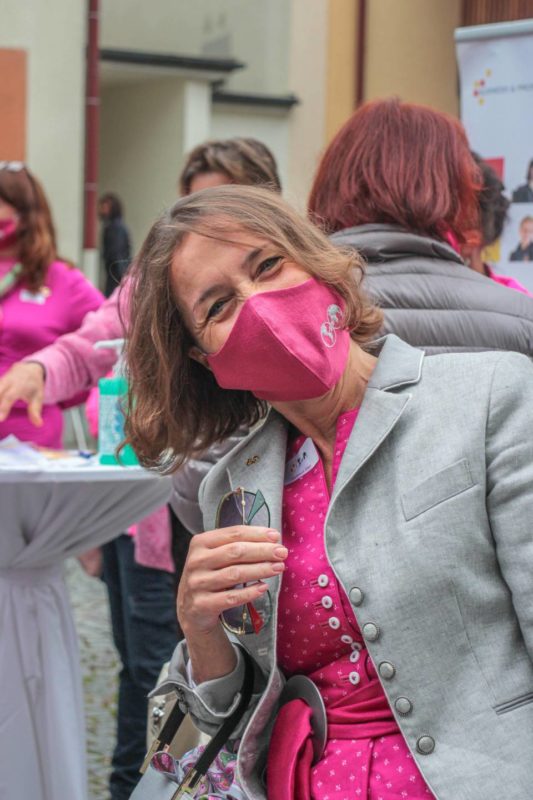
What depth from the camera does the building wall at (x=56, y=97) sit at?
9844 millimetres

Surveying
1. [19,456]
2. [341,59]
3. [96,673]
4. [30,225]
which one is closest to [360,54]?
[341,59]

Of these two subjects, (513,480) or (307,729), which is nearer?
(513,480)

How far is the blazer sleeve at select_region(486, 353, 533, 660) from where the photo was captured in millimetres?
1641

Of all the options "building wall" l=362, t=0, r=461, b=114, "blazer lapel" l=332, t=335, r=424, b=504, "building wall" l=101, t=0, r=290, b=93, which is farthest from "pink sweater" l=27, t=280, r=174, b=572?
"building wall" l=101, t=0, r=290, b=93

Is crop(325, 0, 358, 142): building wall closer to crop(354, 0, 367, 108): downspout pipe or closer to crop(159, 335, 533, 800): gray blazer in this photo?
crop(354, 0, 367, 108): downspout pipe

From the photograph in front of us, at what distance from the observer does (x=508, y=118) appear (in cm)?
399

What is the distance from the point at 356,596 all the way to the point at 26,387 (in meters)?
2.04

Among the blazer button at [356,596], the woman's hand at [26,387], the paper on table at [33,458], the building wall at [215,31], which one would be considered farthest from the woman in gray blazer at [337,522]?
the building wall at [215,31]

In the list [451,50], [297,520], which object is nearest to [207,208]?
[297,520]

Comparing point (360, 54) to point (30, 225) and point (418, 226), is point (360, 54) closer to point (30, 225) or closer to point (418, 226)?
point (30, 225)

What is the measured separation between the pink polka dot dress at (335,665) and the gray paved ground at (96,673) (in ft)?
7.86

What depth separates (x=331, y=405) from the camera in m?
1.90

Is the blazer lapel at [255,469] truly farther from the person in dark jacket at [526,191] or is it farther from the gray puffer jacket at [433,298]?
the person in dark jacket at [526,191]

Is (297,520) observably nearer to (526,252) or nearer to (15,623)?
(15,623)
